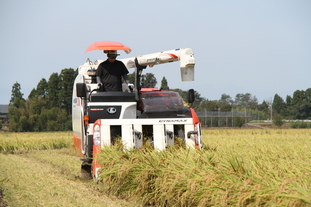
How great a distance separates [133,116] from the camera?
10.0 meters

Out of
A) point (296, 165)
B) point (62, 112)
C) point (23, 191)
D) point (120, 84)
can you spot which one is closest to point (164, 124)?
point (120, 84)

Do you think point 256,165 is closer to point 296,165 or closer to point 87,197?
point 296,165

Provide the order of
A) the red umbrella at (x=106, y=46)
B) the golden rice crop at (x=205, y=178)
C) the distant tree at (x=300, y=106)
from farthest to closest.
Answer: the distant tree at (x=300, y=106), the red umbrella at (x=106, y=46), the golden rice crop at (x=205, y=178)

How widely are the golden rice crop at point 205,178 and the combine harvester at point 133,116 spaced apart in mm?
680

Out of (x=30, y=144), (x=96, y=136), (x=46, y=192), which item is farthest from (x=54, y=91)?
(x=46, y=192)

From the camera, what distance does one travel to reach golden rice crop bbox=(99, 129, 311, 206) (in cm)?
511

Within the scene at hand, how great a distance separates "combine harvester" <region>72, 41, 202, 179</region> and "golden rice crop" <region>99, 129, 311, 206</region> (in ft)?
2.23

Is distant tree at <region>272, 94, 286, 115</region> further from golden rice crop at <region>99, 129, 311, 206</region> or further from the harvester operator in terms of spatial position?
golden rice crop at <region>99, 129, 311, 206</region>

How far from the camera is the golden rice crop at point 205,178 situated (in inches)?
201

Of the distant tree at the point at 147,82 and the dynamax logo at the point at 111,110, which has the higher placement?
the distant tree at the point at 147,82

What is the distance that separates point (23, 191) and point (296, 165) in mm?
4646

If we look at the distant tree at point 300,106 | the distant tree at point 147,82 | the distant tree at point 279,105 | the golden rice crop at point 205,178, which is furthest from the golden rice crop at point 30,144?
the distant tree at point 279,105

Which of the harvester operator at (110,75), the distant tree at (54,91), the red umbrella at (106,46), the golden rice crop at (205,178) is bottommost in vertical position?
the golden rice crop at (205,178)

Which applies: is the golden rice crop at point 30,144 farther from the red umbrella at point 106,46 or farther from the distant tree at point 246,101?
the distant tree at point 246,101
